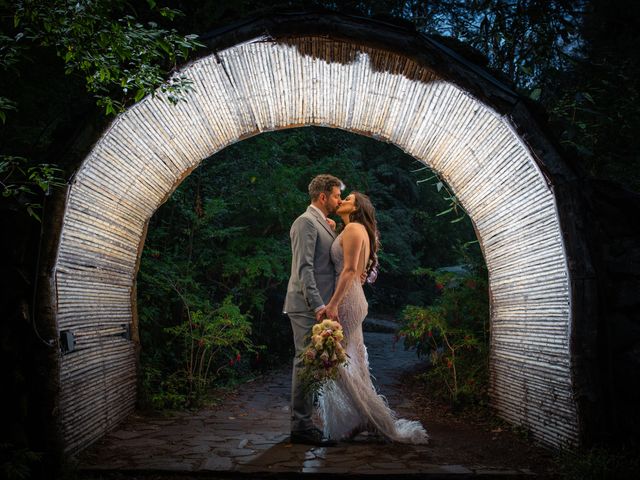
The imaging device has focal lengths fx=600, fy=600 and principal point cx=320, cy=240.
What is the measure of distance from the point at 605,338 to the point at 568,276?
559mm

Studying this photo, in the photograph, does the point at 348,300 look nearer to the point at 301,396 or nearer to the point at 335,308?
the point at 335,308

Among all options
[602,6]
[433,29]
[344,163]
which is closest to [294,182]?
[344,163]

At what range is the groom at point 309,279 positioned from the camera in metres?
5.32

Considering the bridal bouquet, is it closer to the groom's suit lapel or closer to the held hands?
the held hands

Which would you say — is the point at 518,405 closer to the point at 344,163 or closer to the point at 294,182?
the point at 294,182

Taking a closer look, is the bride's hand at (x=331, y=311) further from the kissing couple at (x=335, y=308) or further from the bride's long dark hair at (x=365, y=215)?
the bride's long dark hair at (x=365, y=215)

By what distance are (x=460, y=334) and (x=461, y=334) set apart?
2 centimetres

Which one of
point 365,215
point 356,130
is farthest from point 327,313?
point 356,130

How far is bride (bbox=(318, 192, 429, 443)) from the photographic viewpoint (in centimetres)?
539

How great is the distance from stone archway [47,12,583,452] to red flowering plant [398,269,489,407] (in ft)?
2.20

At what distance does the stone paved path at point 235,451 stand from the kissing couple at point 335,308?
0.57 feet

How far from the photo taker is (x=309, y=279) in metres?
5.31

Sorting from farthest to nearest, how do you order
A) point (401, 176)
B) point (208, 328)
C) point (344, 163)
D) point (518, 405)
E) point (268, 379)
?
point (401, 176), point (344, 163), point (268, 379), point (208, 328), point (518, 405)

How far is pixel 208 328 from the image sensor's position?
7238 millimetres
